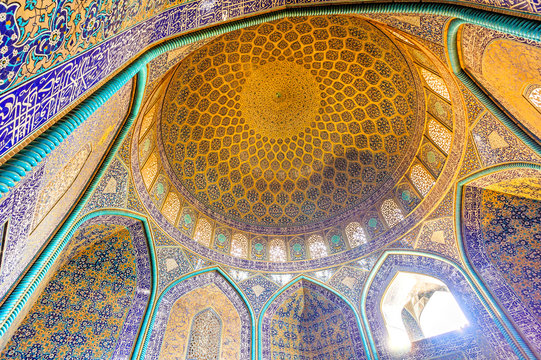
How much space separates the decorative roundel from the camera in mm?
9531

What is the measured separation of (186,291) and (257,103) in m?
6.67

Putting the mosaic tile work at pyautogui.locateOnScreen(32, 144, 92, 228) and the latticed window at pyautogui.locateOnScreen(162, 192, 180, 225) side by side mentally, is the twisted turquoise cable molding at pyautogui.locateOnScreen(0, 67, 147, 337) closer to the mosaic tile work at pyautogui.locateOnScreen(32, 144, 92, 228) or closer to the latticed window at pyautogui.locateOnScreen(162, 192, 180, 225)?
the mosaic tile work at pyautogui.locateOnScreen(32, 144, 92, 228)

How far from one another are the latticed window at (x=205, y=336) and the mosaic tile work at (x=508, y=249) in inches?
277

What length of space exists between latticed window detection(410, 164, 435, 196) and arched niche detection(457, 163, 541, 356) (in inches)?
39.7

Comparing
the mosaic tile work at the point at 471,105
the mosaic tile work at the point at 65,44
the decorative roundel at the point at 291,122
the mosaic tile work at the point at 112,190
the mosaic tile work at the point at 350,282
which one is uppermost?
the decorative roundel at the point at 291,122

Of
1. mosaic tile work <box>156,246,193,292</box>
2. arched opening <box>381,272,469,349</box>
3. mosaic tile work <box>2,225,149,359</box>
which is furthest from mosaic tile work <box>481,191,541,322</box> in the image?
mosaic tile work <box>2,225,149,359</box>

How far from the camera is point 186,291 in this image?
Result: 8820 millimetres

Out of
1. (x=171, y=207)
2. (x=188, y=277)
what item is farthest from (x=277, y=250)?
(x=171, y=207)

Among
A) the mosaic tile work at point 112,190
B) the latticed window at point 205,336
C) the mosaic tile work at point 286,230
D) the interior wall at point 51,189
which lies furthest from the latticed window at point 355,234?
the interior wall at point 51,189

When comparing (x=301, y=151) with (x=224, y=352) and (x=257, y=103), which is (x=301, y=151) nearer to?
(x=257, y=103)

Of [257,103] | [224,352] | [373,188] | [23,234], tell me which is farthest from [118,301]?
[373,188]

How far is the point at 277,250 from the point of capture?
10867mm

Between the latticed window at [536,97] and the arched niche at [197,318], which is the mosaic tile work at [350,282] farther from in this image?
the latticed window at [536,97]

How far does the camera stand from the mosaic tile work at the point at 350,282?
925cm
